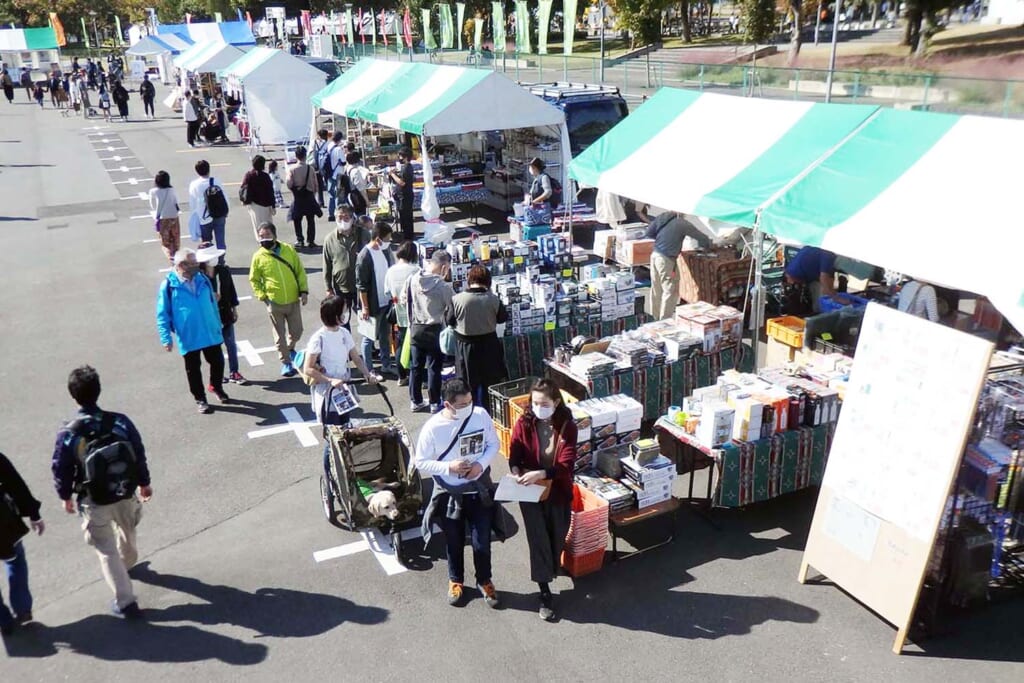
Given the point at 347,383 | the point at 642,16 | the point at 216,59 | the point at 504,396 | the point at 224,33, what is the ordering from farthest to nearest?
the point at 642,16 → the point at 224,33 → the point at 216,59 → the point at 504,396 → the point at 347,383

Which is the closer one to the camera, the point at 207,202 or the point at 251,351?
the point at 251,351

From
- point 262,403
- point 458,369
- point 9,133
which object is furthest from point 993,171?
point 9,133

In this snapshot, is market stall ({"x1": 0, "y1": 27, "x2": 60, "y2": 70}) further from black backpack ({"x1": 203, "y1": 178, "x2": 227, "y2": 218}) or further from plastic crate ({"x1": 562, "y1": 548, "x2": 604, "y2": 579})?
plastic crate ({"x1": 562, "y1": 548, "x2": 604, "y2": 579})

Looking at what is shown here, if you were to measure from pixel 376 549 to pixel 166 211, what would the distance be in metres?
8.92

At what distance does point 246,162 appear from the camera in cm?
Answer: 2445

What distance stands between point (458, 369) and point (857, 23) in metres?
→ 66.8

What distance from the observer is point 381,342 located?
9305mm

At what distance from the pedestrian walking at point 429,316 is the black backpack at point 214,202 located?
5.85 metres

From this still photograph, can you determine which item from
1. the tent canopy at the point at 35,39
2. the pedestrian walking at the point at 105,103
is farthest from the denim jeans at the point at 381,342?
the tent canopy at the point at 35,39

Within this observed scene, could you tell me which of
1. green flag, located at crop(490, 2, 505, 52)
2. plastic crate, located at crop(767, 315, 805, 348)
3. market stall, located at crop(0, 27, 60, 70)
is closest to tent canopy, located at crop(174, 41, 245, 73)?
green flag, located at crop(490, 2, 505, 52)

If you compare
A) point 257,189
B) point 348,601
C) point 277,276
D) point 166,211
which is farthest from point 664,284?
point 166,211

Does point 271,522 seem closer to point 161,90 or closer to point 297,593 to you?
point 297,593

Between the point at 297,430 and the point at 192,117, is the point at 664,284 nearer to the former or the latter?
the point at 297,430

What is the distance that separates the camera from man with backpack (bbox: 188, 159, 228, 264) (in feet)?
41.6
